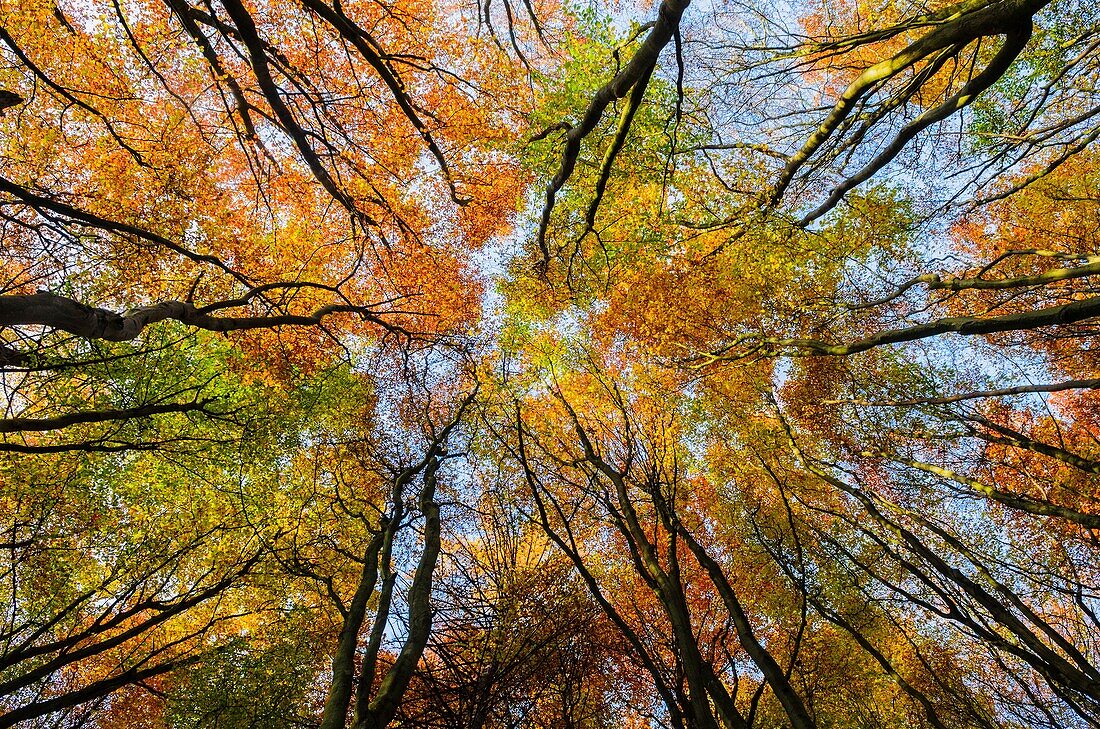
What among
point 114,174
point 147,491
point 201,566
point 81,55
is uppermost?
point 114,174

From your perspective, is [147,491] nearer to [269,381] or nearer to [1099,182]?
[269,381]

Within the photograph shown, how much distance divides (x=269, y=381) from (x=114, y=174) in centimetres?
513

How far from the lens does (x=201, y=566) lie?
32.3ft

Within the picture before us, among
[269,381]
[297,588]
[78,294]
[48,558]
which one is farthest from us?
[269,381]

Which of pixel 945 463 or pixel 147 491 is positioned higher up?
pixel 147 491

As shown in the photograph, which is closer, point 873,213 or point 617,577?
point 873,213

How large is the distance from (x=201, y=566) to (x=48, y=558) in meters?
2.87

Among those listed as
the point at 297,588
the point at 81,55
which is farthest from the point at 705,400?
the point at 81,55

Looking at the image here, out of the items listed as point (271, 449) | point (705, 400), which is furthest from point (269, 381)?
point (705, 400)

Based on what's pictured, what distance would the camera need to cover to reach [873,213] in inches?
375

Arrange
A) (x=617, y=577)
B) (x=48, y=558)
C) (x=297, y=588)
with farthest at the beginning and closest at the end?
A: (x=617, y=577) < (x=297, y=588) < (x=48, y=558)

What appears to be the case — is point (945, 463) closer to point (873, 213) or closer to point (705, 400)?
point (705, 400)

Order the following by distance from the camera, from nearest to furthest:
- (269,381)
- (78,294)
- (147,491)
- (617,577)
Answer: (78,294) < (147,491) < (269,381) < (617,577)

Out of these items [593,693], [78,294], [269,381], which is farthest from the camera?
[269,381]
